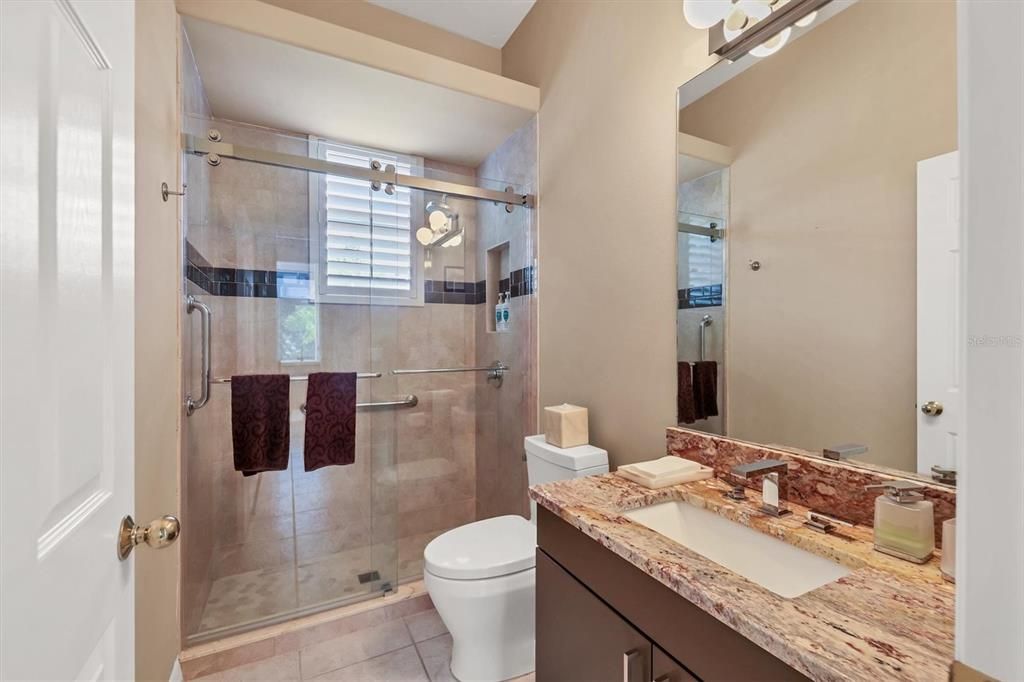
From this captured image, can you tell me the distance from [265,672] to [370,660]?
0.40 metres

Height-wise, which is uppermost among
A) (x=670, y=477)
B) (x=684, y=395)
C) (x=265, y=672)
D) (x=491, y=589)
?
(x=684, y=395)

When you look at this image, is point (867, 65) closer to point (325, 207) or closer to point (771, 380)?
point (771, 380)

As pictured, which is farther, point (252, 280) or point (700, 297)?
point (252, 280)

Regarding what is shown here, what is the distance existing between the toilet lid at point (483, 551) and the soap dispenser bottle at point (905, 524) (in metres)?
1.06

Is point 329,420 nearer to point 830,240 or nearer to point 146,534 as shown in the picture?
point 146,534

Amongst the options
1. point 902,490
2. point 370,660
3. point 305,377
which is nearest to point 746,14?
point 902,490

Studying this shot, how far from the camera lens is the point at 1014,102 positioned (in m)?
0.31

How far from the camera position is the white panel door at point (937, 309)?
2.82ft

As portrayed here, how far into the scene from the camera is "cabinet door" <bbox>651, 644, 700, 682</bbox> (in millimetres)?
756

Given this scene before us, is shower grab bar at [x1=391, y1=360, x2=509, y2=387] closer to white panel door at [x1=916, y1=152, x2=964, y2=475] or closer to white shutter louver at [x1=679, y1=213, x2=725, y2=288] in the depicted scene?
white shutter louver at [x1=679, y1=213, x2=725, y2=288]

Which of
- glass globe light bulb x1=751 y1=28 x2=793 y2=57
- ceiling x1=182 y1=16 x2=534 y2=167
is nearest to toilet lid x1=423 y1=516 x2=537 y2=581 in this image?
glass globe light bulb x1=751 y1=28 x2=793 y2=57

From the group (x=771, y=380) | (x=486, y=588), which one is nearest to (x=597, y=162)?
(x=771, y=380)

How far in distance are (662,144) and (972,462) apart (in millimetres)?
1413

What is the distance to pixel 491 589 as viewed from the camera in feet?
4.94
